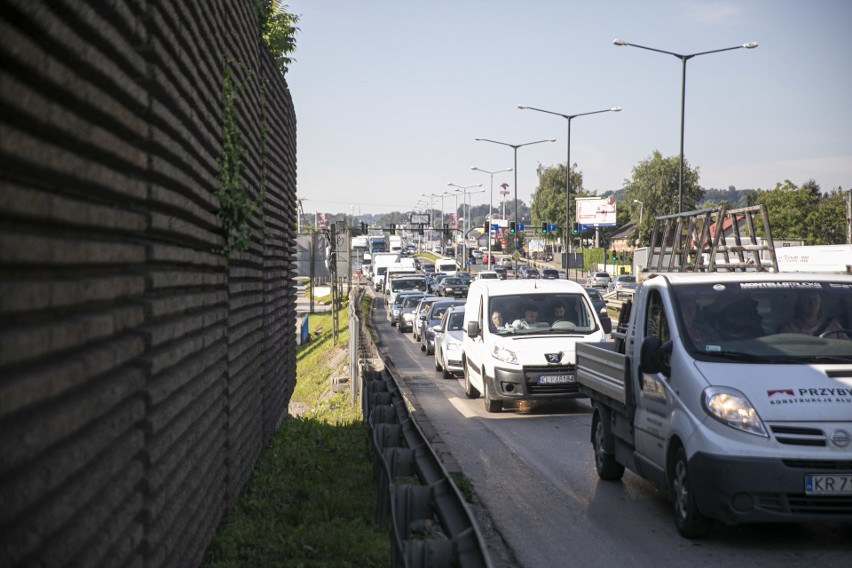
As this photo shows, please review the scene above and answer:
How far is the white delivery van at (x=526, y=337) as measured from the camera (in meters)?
16.3

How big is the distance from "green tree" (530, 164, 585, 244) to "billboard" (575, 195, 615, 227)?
2020 inches

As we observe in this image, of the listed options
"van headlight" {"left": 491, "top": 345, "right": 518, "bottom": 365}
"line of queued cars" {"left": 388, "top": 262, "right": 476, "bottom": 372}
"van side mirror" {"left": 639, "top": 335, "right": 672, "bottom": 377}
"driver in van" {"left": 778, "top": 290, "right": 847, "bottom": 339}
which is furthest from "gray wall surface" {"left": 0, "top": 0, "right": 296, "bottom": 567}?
"line of queued cars" {"left": 388, "top": 262, "right": 476, "bottom": 372}

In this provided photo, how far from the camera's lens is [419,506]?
261 inches

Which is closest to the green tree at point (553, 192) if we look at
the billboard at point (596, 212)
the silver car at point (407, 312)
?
the billboard at point (596, 212)

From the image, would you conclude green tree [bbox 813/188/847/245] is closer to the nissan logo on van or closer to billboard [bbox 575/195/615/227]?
billboard [bbox 575/195/615/227]

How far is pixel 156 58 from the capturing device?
471 centimetres

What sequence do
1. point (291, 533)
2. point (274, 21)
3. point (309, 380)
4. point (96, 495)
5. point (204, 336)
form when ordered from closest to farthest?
1. point (96, 495)
2. point (204, 336)
3. point (291, 533)
4. point (274, 21)
5. point (309, 380)

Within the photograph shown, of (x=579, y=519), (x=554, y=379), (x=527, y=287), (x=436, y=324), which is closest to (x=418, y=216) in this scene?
(x=436, y=324)

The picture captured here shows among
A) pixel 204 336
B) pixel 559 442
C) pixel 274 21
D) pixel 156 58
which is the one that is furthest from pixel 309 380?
pixel 156 58

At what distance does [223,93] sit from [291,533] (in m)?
3.16

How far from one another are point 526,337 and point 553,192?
477 ft

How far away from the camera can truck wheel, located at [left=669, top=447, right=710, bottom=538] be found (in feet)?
25.7

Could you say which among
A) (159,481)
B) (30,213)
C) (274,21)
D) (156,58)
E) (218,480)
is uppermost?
(274,21)

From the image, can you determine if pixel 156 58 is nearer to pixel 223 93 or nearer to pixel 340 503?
pixel 223 93
